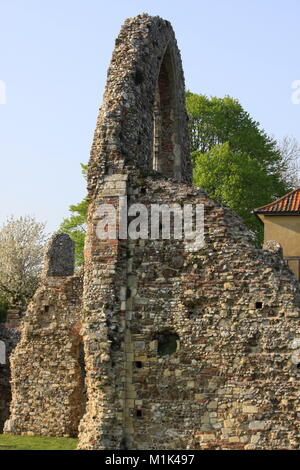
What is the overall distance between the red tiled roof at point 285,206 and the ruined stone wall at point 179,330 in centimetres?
1581

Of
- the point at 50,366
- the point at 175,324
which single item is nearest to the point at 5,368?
the point at 50,366

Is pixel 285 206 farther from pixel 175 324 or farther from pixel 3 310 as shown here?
pixel 175 324

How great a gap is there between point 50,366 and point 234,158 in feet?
57.6

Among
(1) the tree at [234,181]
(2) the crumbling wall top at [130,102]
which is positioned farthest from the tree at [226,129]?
(2) the crumbling wall top at [130,102]

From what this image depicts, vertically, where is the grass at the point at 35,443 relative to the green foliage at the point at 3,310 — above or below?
below

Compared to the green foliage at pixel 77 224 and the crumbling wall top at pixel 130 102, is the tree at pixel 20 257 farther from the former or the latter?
the crumbling wall top at pixel 130 102

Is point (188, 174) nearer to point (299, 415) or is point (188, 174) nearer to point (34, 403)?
point (34, 403)

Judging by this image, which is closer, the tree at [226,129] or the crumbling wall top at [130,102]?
the crumbling wall top at [130,102]

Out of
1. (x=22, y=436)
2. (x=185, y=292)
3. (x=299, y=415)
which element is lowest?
(x=22, y=436)

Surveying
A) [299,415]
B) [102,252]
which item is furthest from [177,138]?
[299,415]

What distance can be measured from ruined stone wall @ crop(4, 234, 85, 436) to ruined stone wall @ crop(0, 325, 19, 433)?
127 inches

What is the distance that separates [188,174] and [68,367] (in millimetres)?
5429

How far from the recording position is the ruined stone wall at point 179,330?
1234cm

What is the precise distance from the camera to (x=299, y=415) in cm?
1206
